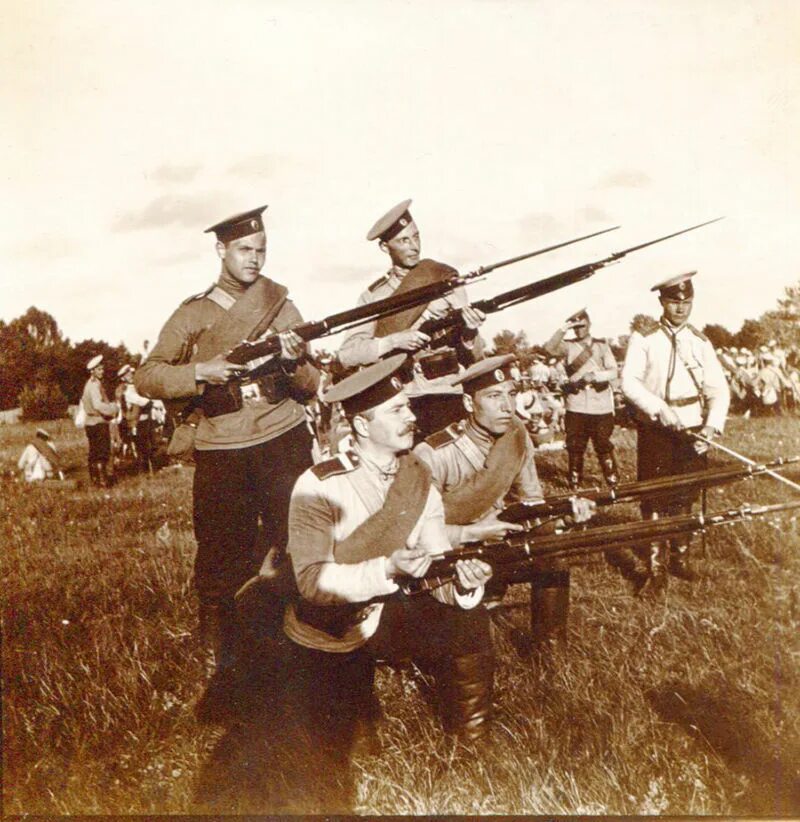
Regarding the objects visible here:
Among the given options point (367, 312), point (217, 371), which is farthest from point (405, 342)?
point (217, 371)

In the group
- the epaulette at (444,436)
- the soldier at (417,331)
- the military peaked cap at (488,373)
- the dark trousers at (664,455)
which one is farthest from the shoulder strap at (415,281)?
the dark trousers at (664,455)

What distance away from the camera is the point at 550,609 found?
2.83 meters

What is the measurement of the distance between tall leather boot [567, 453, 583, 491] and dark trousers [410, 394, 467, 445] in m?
0.50

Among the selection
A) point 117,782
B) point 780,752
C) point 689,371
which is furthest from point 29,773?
point 689,371

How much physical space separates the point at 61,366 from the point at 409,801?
2.21 meters

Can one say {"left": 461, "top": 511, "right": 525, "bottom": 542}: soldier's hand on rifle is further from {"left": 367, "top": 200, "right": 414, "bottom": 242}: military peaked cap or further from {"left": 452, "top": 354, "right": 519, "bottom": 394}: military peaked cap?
{"left": 367, "top": 200, "right": 414, "bottom": 242}: military peaked cap

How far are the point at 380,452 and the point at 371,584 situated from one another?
449 millimetres

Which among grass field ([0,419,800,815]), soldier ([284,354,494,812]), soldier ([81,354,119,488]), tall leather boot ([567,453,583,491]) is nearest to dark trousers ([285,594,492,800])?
soldier ([284,354,494,812])

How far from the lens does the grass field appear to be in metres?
2.68

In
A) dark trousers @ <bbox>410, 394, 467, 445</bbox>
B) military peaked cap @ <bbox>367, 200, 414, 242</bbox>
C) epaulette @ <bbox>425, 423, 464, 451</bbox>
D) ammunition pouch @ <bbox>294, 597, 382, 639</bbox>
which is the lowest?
ammunition pouch @ <bbox>294, 597, 382, 639</bbox>

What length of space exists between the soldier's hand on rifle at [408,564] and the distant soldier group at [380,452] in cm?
1

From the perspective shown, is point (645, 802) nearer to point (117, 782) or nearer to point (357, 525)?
point (357, 525)

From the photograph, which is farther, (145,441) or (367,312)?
(145,441)

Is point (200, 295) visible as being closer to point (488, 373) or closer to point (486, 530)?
point (488, 373)
